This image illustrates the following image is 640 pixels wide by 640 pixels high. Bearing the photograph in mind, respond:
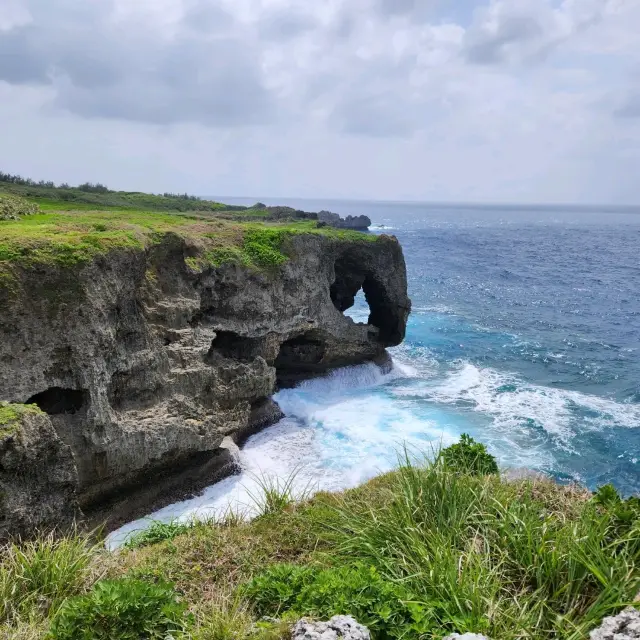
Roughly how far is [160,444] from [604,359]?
1100 inches

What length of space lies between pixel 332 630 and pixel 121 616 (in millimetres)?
2262

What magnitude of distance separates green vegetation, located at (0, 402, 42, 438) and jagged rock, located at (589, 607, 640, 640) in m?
12.1

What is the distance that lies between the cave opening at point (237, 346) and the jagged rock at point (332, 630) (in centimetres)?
1810

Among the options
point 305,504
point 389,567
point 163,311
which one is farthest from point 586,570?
point 163,311

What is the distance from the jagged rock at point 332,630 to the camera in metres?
4.90

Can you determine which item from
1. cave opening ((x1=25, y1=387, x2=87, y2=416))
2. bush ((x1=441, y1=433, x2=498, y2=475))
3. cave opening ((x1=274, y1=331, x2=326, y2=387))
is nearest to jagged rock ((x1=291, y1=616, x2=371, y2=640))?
bush ((x1=441, y1=433, x2=498, y2=475))

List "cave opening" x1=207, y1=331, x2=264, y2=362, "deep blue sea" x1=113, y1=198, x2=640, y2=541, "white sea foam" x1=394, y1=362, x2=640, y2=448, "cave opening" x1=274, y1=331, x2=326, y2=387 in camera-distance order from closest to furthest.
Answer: "deep blue sea" x1=113, y1=198, x2=640, y2=541 < "cave opening" x1=207, y1=331, x2=264, y2=362 < "white sea foam" x1=394, y1=362, x2=640, y2=448 < "cave opening" x1=274, y1=331, x2=326, y2=387

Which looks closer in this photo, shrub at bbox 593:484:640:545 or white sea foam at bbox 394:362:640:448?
shrub at bbox 593:484:640:545

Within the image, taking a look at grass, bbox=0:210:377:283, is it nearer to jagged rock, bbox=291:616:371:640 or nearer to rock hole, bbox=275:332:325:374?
rock hole, bbox=275:332:325:374

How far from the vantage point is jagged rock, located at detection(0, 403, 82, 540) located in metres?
12.0

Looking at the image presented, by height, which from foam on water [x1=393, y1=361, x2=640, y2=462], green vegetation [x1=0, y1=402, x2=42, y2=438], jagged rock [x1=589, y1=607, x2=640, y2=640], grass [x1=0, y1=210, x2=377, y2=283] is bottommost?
foam on water [x1=393, y1=361, x2=640, y2=462]

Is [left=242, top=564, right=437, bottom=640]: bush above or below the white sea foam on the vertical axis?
above

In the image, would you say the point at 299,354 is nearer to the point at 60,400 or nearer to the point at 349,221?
the point at 60,400

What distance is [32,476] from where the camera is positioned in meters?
12.7
